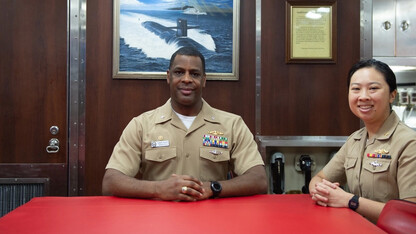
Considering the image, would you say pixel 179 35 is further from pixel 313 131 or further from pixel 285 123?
pixel 313 131

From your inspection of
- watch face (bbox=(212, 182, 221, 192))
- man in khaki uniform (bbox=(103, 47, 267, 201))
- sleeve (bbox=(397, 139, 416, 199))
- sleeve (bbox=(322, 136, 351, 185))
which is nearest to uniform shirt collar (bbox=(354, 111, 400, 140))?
sleeve (bbox=(397, 139, 416, 199))

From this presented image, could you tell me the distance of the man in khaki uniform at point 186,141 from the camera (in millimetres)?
2141

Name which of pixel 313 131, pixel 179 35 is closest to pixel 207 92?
pixel 179 35

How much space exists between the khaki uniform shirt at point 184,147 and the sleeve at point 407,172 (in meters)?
0.75

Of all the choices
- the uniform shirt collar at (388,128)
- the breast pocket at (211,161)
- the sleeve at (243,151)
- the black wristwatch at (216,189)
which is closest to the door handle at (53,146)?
the breast pocket at (211,161)

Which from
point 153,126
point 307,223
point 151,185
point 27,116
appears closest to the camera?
point 307,223

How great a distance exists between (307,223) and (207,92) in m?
1.58

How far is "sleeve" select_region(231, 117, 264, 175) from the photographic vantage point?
2131 mm

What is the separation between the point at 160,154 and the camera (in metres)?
2.15

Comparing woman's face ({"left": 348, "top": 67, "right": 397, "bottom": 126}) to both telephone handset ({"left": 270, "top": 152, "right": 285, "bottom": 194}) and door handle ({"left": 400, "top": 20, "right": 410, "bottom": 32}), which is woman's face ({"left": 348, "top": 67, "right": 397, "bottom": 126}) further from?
door handle ({"left": 400, "top": 20, "right": 410, "bottom": 32})

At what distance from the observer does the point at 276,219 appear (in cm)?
137

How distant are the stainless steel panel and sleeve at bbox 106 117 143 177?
1.92 meters

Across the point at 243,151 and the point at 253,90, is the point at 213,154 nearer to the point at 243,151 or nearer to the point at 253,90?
the point at 243,151

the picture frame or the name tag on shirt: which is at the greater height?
the picture frame
